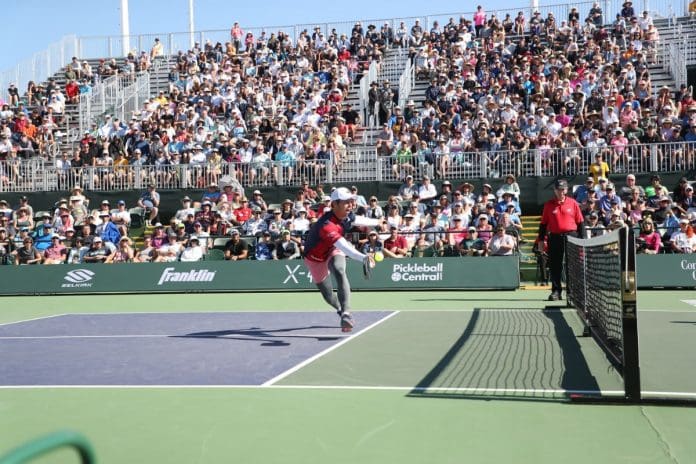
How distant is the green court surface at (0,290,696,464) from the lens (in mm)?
5164

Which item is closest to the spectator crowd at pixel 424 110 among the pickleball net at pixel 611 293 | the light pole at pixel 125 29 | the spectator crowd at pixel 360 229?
the spectator crowd at pixel 360 229

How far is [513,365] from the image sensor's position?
8.26m

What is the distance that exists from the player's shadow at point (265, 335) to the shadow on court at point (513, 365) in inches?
76.0

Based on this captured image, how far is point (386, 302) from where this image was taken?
16.8 metres

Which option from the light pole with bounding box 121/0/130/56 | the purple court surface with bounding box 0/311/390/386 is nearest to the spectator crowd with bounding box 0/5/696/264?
the light pole with bounding box 121/0/130/56

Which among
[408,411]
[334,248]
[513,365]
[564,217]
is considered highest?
[564,217]

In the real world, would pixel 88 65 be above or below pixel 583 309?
above

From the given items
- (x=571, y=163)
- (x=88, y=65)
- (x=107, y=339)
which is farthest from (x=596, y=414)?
(x=88, y=65)

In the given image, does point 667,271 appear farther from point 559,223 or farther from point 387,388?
point 387,388

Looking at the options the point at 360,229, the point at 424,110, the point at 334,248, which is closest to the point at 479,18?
the point at 424,110

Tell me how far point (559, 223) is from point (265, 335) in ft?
19.6

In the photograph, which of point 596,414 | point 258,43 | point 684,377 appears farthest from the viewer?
point 258,43

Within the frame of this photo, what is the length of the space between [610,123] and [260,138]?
10.6 m

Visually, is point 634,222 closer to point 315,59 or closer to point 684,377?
point 684,377
